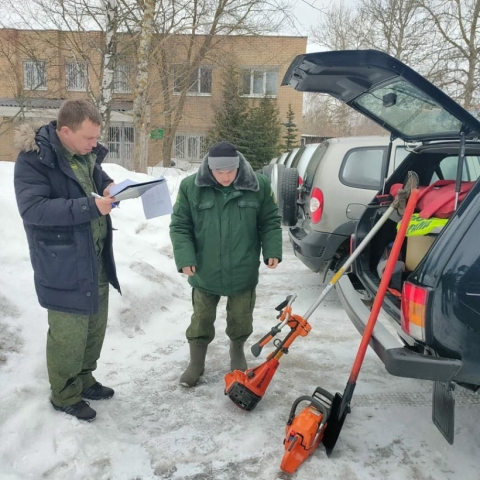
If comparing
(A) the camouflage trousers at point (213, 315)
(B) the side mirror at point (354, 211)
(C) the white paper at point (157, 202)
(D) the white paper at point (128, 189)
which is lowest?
(A) the camouflage trousers at point (213, 315)


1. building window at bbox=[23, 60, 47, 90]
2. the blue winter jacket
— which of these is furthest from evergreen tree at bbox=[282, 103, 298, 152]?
the blue winter jacket

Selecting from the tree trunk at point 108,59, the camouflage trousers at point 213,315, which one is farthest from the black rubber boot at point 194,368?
the tree trunk at point 108,59

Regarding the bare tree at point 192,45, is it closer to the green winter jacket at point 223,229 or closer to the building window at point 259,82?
the building window at point 259,82

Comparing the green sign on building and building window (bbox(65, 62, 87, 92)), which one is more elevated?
building window (bbox(65, 62, 87, 92))

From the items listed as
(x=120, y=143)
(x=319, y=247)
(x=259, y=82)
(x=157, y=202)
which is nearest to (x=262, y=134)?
(x=259, y=82)

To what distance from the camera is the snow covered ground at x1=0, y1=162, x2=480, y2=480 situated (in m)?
2.38

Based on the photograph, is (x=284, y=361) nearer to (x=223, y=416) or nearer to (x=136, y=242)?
(x=223, y=416)

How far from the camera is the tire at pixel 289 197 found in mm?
5652

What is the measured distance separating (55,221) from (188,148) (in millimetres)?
21640

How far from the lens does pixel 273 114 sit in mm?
19812

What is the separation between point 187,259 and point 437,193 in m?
1.61

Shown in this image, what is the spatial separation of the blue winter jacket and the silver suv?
273cm

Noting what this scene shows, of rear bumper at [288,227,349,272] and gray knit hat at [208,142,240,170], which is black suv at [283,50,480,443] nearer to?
gray knit hat at [208,142,240,170]

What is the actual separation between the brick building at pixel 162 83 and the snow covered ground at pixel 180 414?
14137 millimetres
